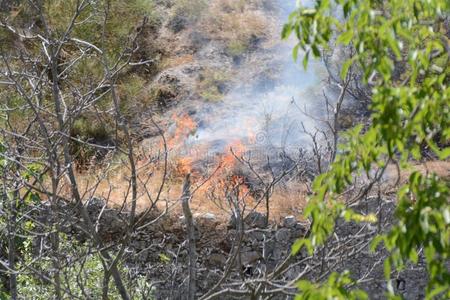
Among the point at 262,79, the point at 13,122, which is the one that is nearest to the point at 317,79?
the point at 262,79

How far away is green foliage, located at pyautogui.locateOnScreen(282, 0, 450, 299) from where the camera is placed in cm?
266

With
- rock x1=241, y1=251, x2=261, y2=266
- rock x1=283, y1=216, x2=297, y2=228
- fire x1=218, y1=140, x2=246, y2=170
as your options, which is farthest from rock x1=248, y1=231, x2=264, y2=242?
fire x1=218, y1=140, x2=246, y2=170

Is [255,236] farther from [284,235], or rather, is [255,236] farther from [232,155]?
[232,155]

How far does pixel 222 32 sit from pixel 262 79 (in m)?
2.30

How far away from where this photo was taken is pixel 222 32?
58.8 feet

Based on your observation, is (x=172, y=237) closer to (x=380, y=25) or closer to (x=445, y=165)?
(x=445, y=165)

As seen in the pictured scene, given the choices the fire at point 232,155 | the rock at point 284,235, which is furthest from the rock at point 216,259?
the fire at point 232,155

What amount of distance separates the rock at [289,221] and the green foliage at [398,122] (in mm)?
7128

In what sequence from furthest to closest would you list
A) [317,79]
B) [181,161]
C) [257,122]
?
[317,79] → [257,122] → [181,161]

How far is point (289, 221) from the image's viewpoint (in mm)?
10219

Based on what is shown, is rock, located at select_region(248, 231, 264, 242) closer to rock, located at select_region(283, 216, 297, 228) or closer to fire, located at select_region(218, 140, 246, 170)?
rock, located at select_region(283, 216, 297, 228)

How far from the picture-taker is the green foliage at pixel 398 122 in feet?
8.71

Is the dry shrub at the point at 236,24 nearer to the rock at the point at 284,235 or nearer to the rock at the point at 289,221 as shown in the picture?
the rock at the point at 289,221

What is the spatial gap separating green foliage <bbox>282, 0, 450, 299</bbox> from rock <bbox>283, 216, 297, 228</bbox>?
23.4 feet
